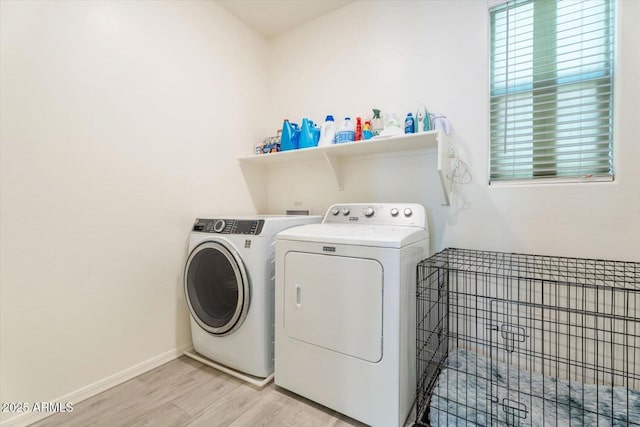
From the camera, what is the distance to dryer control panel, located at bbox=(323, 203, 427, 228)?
1.67 meters

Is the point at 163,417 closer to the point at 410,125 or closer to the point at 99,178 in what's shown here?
the point at 99,178

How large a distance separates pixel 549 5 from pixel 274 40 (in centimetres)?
206

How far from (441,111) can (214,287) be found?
72.4 inches

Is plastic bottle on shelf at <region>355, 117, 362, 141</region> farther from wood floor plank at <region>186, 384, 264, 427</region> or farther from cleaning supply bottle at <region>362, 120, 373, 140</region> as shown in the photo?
wood floor plank at <region>186, 384, 264, 427</region>

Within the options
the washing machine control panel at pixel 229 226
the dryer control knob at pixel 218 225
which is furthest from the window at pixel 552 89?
the dryer control knob at pixel 218 225

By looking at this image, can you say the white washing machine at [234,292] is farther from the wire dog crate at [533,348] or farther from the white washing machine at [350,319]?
the wire dog crate at [533,348]

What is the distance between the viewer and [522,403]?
1.30 m

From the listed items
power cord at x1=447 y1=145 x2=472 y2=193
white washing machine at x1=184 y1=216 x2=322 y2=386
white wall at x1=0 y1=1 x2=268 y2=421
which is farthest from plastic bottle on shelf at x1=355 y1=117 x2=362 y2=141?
white wall at x1=0 y1=1 x2=268 y2=421

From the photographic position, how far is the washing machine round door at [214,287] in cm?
166

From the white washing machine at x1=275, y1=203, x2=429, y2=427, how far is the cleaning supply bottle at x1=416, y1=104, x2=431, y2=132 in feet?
2.09

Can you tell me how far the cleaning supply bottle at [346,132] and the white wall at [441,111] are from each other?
0.55 feet

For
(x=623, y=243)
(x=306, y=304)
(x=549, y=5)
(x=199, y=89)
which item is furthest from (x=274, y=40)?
(x=623, y=243)

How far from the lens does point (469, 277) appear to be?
1734mm

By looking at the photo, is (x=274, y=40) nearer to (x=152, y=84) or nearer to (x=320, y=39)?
(x=320, y=39)
